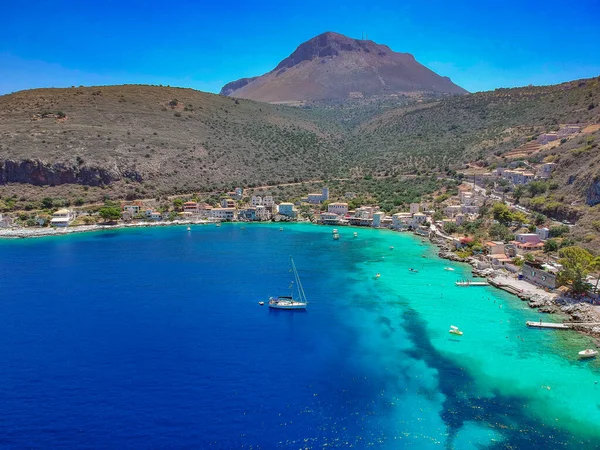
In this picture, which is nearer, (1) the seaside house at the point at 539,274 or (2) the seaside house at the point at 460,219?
(1) the seaside house at the point at 539,274

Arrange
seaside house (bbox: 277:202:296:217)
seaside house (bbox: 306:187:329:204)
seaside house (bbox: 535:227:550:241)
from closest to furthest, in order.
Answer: seaside house (bbox: 535:227:550:241) < seaside house (bbox: 277:202:296:217) < seaside house (bbox: 306:187:329:204)

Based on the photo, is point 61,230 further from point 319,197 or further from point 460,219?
point 460,219

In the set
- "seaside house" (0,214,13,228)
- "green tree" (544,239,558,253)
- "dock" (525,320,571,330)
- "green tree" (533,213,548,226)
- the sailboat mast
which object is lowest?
the sailboat mast

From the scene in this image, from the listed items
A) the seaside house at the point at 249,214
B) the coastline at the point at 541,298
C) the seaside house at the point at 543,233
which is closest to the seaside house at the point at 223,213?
the seaside house at the point at 249,214

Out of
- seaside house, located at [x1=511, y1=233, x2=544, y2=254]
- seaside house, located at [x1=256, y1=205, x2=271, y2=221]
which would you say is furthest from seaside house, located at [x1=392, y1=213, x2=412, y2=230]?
seaside house, located at [x1=511, y1=233, x2=544, y2=254]

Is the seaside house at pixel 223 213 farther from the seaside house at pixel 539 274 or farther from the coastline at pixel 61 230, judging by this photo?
the seaside house at pixel 539 274

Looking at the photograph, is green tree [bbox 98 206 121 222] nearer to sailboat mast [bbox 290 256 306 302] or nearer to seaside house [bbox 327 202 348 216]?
seaside house [bbox 327 202 348 216]

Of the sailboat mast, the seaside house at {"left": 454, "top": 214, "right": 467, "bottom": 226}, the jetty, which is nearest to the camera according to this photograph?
the sailboat mast
